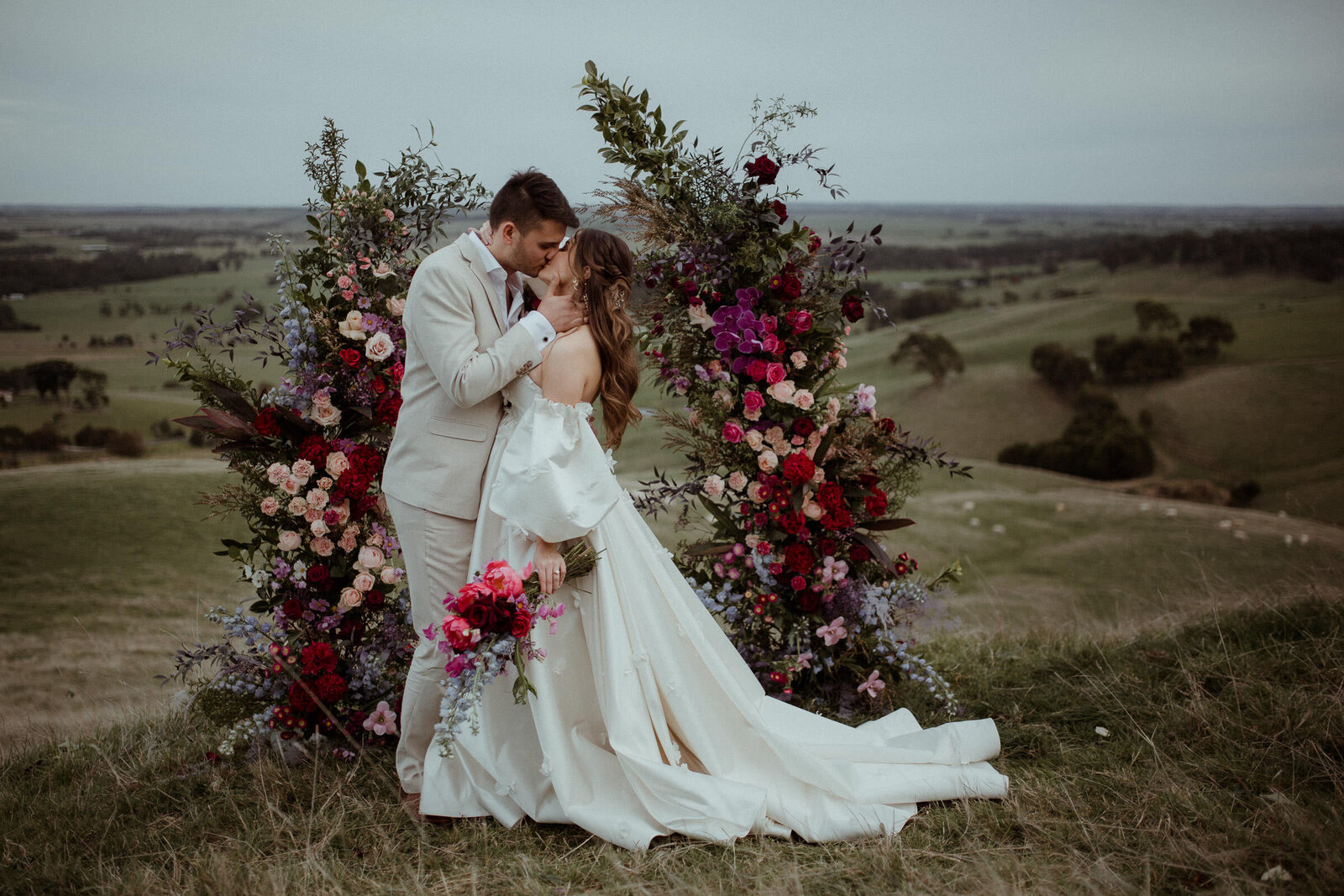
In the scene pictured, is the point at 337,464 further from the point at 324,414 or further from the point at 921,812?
the point at 921,812

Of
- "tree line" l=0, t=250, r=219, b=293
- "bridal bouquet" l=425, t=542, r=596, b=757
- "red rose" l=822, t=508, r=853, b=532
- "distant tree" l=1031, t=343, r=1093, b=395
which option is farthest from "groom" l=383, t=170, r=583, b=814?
"distant tree" l=1031, t=343, r=1093, b=395

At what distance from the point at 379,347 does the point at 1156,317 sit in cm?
3676

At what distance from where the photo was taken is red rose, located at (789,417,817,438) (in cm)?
454

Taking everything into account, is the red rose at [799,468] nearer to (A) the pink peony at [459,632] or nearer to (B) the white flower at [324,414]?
(A) the pink peony at [459,632]

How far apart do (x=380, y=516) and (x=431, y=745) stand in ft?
4.91

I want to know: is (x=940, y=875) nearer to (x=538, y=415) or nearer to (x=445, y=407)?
(x=538, y=415)

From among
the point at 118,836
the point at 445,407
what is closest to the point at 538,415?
the point at 445,407

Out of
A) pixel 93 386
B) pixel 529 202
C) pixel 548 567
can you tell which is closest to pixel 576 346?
pixel 529 202

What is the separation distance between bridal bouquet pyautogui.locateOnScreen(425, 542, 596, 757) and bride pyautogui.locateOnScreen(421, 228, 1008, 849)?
0.91 feet

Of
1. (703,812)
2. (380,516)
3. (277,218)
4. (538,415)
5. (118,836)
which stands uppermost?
(277,218)

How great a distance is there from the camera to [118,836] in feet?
12.3

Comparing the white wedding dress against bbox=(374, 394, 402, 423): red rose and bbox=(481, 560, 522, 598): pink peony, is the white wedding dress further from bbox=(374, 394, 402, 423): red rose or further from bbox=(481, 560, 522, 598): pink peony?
bbox=(374, 394, 402, 423): red rose

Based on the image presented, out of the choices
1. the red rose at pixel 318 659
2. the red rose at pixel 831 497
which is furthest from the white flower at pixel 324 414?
the red rose at pixel 831 497

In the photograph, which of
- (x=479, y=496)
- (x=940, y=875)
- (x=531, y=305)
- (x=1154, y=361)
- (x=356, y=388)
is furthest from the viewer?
(x=1154, y=361)
